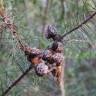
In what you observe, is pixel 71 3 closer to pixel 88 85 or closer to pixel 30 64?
pixel 30 64

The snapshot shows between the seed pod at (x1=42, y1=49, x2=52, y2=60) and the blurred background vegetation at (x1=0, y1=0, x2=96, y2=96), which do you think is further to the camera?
the blurred background vegetation at (x1=0, y1=0, x2=96, y2=96)

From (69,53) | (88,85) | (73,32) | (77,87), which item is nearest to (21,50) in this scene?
(73,32)

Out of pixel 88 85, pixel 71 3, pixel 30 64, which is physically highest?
pixel 71 3

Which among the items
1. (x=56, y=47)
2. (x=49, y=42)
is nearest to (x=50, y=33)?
(x=56, y=47)

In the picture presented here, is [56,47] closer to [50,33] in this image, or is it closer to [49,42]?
[50,33]

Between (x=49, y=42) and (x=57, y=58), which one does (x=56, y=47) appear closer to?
(x=57, y=58)

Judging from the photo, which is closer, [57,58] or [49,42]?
[57,58]

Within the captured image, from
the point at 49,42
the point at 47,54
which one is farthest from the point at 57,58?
the point at 49,42

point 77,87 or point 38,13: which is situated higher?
point 38,13
